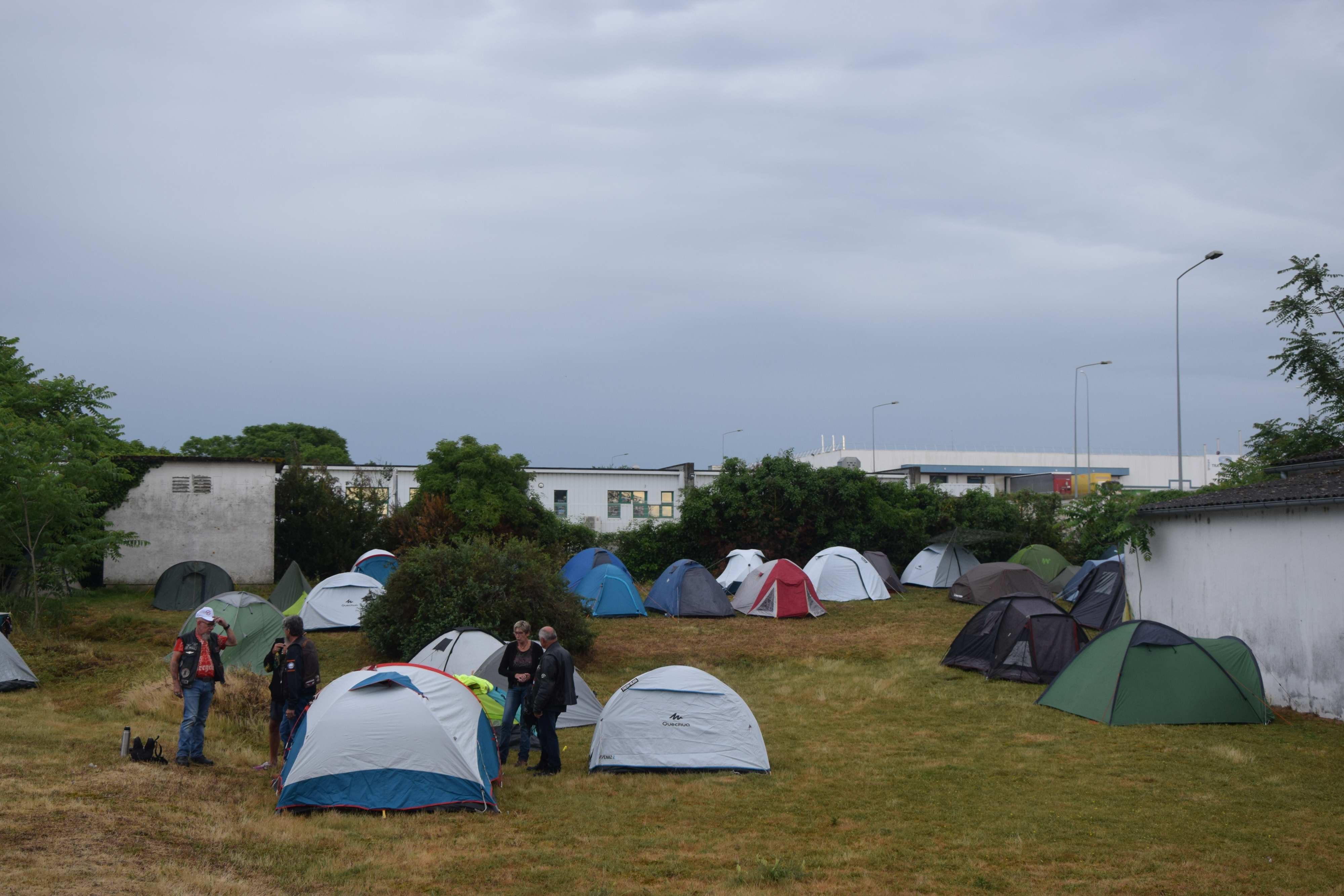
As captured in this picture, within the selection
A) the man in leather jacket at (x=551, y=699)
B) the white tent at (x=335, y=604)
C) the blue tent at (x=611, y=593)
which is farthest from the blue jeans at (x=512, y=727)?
the blue tent at (x=611, y=593)

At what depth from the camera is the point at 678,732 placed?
398 inches

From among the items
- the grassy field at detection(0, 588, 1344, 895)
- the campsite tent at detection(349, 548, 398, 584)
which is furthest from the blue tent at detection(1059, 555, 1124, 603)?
the campsite tent at detection(349, 548, 398, 584)

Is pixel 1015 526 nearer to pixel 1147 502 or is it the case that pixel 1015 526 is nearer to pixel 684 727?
pixel 1147 502

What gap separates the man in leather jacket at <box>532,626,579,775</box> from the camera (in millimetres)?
9930

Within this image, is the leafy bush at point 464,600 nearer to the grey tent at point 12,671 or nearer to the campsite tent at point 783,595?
the grey tent at point 12,671

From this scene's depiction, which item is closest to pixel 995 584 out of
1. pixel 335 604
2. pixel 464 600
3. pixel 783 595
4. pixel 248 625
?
pixel 783 595

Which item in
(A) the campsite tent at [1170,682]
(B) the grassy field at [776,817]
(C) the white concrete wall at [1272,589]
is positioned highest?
(C) the white concrete wall at [1272,589]

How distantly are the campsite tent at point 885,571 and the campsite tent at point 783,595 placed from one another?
5.07 metres

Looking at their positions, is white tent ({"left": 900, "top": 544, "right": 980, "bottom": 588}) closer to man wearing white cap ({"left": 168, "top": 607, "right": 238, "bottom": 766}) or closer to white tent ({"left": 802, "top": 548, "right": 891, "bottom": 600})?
white tent ({"left": 802, "top": 548, "right": 891, "bottom": 600})

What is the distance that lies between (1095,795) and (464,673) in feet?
25.6

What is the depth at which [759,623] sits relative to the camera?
2366cm

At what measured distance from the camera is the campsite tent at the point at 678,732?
1003cm

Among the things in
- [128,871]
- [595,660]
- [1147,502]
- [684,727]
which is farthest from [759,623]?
[128,871]

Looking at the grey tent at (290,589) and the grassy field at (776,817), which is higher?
the grey tent at (290,589)
